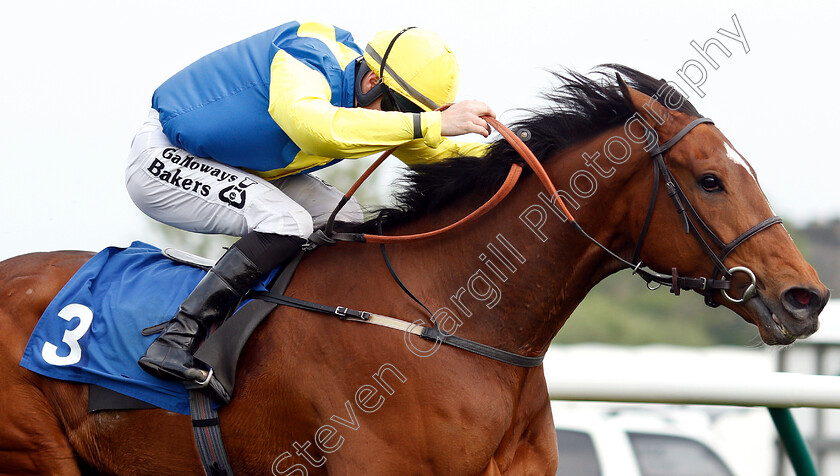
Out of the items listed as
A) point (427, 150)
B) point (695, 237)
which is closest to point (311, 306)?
point (427, 150)

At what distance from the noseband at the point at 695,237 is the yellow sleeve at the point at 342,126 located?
0.73 m

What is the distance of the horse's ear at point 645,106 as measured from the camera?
291 centimetres

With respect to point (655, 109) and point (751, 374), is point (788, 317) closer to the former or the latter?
point (655, 109)

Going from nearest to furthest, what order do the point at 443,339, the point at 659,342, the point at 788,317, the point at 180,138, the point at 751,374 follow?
the point at 788,317, the point at 443,339, the point at 180,138, the point at 751,374, the point at 659,342

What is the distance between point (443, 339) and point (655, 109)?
1.05 metres

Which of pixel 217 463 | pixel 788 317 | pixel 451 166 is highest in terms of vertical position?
pixel 451 166

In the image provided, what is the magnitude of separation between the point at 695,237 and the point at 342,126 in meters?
1.19

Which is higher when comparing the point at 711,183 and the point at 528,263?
the point at 711,183

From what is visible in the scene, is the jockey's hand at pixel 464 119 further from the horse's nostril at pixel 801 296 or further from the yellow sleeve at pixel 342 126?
the horse's nostril at pixel 801 296

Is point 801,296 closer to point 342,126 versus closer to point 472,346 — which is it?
point 472,346

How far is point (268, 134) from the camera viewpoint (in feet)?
10.5

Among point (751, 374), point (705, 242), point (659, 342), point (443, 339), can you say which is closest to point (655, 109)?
point (705, 242)

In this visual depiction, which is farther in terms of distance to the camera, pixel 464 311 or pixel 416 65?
pixel 416 65

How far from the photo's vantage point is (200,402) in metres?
3.01
